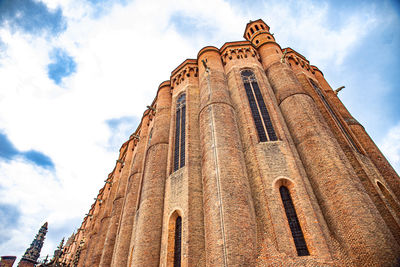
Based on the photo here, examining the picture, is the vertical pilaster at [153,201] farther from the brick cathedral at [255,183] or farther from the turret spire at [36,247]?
the turret spire at [36,247]

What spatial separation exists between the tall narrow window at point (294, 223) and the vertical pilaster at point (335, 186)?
4.41 feet

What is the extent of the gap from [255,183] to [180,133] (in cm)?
668

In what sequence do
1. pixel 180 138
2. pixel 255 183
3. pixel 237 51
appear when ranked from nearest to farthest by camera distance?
1. pixel 255 183
2. pixel 180 138
3. pixel 237 51

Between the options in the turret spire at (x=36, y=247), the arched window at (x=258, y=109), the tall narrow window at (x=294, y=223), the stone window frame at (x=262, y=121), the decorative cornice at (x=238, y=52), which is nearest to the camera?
the tall narrow window at (x=294, y=223)

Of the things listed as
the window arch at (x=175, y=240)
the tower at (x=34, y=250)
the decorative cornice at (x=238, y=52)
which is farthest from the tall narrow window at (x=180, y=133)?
the tower at (x=34, y=250)

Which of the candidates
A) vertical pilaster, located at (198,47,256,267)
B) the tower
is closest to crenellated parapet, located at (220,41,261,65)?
vertical pilaster, located at (198,47,256,267)

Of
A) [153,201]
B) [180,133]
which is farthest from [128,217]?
[180,133]

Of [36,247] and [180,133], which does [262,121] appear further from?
[36,247]

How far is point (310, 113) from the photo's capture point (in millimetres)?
12984

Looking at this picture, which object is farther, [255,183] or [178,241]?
[178,241]

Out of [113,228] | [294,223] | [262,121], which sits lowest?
[294,223]

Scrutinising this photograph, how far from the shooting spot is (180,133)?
16.0m

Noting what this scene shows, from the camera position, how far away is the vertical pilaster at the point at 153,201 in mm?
11930

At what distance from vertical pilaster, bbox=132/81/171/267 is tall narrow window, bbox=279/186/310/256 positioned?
6567mm
